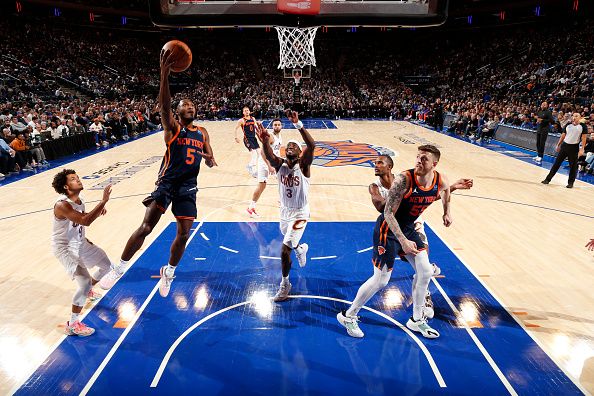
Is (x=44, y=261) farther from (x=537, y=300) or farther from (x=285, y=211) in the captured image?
(x=537, y=300)

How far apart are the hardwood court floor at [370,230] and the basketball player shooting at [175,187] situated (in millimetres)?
1138

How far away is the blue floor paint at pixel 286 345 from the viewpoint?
3.71 metres

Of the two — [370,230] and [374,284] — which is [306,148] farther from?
[370,230]

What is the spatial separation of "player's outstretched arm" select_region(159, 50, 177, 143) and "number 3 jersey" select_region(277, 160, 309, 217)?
1.31m

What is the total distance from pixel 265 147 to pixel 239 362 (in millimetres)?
2224

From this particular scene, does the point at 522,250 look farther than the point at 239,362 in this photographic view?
Yes

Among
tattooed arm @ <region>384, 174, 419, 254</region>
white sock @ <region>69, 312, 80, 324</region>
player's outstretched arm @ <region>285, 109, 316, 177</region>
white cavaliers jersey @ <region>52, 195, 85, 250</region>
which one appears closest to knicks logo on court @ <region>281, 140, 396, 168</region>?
player's outstretched arm @ <region>285, 109, 316, 177</region>

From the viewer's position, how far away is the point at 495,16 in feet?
118

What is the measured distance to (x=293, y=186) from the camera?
507 centimetres

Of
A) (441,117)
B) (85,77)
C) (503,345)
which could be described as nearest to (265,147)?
(503,345)

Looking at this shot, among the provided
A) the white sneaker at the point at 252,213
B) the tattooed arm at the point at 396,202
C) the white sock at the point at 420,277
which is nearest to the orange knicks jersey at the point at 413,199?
the tattooed arm at the point at 396,202

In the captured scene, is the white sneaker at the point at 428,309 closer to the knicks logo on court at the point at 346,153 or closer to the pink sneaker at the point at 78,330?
the pink sneaker at the point at 78,330

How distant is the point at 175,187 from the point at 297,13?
593cm

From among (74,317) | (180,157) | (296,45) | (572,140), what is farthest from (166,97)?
(296,45)
